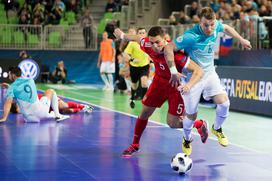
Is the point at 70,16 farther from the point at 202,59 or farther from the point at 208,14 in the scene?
the point at 208,14

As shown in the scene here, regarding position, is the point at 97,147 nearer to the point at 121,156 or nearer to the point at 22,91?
the point at 121,156

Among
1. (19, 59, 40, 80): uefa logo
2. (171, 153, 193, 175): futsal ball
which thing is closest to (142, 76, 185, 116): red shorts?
(171, 153, 193, 175): futsal ball

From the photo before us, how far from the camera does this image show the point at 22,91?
45.6 feet

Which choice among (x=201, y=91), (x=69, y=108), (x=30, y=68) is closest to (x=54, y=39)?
(x=30, y=68)

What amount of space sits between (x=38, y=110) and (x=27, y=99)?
48cm

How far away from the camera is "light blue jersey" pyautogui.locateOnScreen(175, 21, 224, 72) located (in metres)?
9.77

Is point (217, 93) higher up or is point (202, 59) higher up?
point (202, 59)

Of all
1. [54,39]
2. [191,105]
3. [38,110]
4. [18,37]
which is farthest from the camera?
[54,39]

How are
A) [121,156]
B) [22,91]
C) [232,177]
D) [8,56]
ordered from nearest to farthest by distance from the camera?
1. [232,177]
2. [121,156]
3. [22,91]
4. [8,56]

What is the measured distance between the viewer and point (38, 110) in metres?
14.4

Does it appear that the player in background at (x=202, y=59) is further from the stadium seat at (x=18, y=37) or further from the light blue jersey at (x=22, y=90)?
the stadium seat at (x=18, y=37)

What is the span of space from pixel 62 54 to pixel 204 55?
2299 cm

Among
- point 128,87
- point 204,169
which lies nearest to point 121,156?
point 204,169

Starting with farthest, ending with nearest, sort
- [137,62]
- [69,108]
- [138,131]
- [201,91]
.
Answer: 1. [137,62]
2. [69,108]
3. [138,131]
4. [201,91]
